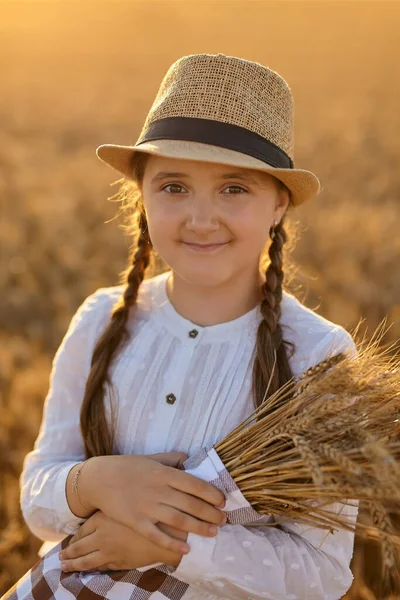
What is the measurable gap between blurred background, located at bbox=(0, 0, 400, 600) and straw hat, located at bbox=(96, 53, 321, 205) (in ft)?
2.60

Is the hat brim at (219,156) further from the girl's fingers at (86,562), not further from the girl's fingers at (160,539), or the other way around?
the girl's fingers at (86,562)

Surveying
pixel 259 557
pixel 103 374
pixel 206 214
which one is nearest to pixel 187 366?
pixel 103 374

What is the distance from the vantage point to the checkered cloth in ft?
5.79

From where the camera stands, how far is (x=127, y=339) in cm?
225

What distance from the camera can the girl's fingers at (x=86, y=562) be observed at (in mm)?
1896

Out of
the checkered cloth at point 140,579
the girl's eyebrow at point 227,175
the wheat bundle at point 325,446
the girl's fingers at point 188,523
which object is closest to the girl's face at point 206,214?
the girl's eyebrow at point 227,175

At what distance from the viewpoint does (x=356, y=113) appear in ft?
33.9

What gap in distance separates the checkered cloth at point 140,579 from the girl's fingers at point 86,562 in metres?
0.02

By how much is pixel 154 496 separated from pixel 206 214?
2.43 feet

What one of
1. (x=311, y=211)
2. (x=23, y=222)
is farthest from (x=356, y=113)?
(x=23, y=222)

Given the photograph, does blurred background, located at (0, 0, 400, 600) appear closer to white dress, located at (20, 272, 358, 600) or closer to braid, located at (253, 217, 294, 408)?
braid, located at (253, 217, 294, 408)

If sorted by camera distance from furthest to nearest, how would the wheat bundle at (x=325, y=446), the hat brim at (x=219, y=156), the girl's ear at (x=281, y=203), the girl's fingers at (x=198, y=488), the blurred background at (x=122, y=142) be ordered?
the blurred background at (x=122, y=142), the girl's ear at (x=281, y=203), the hat brim at (x=219, y=156), the girl's fingers at (x=198, y=488), the wheat bundle at (x=325, y=446)

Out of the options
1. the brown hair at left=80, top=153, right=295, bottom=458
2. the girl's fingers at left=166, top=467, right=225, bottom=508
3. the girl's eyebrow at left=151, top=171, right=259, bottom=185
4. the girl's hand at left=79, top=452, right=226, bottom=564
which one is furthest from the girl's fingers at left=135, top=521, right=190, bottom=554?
the girl's eyebrow at left=151, top=171, right=259, bottom=185

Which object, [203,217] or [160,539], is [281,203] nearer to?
[203,217]
